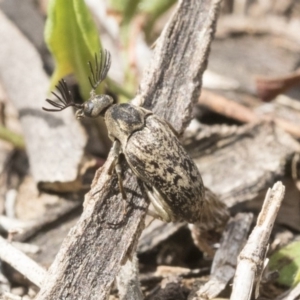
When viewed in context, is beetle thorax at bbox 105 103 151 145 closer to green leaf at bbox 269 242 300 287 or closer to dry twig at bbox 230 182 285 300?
dry twig at bbox 230 182 285 300

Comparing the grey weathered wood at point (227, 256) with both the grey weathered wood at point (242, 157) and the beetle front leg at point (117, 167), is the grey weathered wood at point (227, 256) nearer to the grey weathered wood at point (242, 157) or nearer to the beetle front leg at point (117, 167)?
the grey weathered wood at point (242, 157)

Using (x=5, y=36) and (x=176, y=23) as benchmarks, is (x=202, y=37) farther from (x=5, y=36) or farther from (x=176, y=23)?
(x=5, y=36)

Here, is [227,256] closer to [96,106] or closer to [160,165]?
[160,165]

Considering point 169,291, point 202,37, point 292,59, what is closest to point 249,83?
point 292,59

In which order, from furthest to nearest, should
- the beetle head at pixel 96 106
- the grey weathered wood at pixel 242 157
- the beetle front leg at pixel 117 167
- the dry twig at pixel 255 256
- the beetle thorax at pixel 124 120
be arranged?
1. the grey weathered wood at pixel 242 157
2. the beetle head at pixel 96 106
3. the beetle thorax at pixel 124 120
4. the beetle front leg at pixel 117 167
5. the dry twig at pixel 255 256

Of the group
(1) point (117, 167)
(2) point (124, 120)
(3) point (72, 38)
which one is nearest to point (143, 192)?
(1) point (117, 167)

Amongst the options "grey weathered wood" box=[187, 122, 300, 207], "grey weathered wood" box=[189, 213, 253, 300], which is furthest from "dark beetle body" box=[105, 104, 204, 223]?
"grey weathered wood" box=[187, 122, 300, 207]

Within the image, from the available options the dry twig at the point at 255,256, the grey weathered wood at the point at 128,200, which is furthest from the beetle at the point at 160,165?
the dry twig at the point at 255,256
